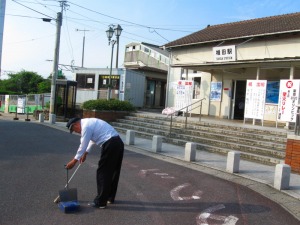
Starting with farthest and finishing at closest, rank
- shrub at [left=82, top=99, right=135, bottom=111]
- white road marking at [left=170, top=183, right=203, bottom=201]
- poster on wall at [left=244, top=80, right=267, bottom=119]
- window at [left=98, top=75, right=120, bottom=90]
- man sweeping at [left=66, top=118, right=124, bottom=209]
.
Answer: window at [left=98, top=75, right=120, bottom=90] → shrub at [left=82, top=99, right=135, bottom=111] → poster on wall at [left=244, top=80, right=267, bottom=119] → white road marking at [left=170, top=183, right=203, bottom=201] → man sweeping at [left=66, top=118, right=124, bottom=209]

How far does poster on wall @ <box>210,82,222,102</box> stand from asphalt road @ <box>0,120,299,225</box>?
11.3 meters

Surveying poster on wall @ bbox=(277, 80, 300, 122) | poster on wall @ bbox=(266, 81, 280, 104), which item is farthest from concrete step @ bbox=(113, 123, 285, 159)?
poster on wall @ bbox=(266, 81, 280, 104)

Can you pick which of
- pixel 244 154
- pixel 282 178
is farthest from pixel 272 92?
pixel 282 178

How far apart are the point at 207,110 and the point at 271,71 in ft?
15.7

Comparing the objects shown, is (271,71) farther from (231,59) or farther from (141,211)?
(141,211)

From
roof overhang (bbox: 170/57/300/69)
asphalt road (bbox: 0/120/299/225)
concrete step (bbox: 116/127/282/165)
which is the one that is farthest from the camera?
roof overhang (bbox: 170/57/300/69)

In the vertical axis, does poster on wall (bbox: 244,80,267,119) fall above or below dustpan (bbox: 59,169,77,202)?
above

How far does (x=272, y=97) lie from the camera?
57.6 feet

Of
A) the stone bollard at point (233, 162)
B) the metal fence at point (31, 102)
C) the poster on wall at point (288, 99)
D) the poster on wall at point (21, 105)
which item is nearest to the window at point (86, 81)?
the metal fence at point (31, 102)

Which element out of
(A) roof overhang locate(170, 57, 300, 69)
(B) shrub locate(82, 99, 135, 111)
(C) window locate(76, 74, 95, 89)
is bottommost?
(B) shrub locate(82, 99, 135, 111)

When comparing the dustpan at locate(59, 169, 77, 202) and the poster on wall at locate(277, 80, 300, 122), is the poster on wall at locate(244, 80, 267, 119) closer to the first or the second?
the poster on wall at locate(277, 80, 300, 122)

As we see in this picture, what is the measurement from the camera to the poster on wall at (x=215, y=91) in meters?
20.6

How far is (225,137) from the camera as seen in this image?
44.8ft

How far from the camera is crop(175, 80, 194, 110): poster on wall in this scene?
1862 centimetres
